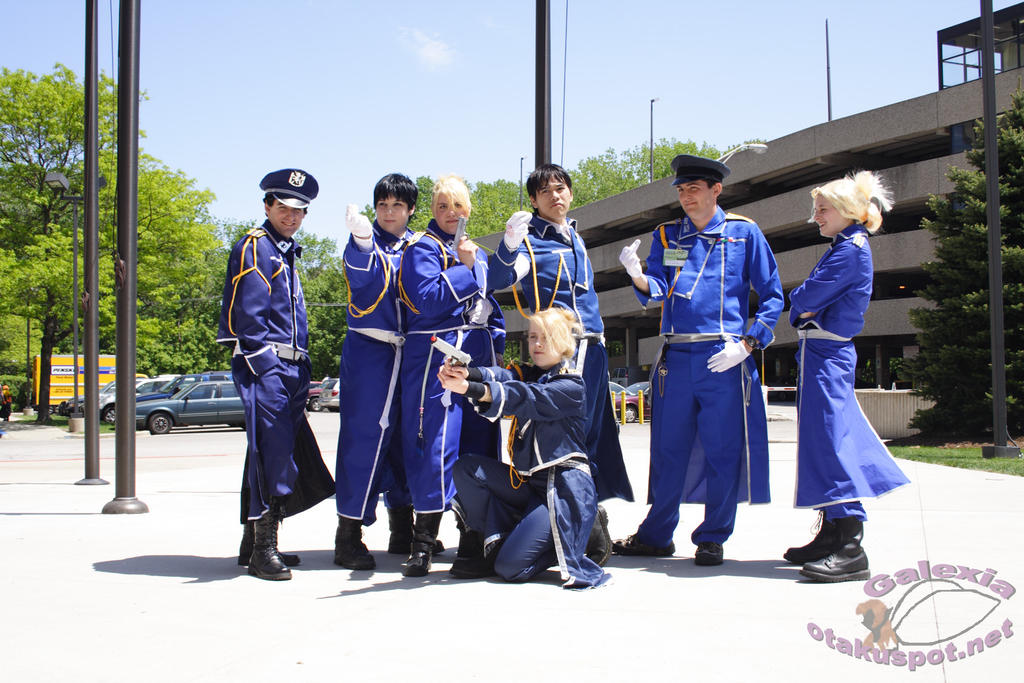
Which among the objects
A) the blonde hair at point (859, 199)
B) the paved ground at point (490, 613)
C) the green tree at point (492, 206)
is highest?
the green tree at point (492, 206)

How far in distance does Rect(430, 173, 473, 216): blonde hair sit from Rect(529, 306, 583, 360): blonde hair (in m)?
0.83

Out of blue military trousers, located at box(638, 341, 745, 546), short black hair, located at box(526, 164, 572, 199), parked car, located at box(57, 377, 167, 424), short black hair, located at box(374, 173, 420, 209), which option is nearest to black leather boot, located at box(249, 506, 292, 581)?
short black hair, located at box(374, 173, 420, 209)

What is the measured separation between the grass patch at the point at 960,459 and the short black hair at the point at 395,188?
8.24m

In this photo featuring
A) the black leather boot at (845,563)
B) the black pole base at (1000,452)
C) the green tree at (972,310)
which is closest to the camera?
the black leather boot at (845,563)

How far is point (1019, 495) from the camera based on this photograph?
765cm

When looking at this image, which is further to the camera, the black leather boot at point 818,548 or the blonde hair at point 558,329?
the black leather boot at point 818,548

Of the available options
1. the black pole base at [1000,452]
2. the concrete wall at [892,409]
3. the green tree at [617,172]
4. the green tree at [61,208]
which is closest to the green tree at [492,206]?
the green tree at [617,172]

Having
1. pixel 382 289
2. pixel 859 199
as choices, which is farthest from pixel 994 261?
pixel 382 289

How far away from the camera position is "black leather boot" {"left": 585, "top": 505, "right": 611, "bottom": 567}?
4.75 meters

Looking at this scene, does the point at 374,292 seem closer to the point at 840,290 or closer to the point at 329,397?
the point at 840,290

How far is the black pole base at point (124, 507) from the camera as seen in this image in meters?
6.93

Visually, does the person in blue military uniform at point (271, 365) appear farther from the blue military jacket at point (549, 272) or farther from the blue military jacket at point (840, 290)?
the blue military jacket at point (840, 290)

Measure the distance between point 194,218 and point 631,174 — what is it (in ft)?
194

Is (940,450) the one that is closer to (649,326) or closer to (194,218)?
(194,218)
